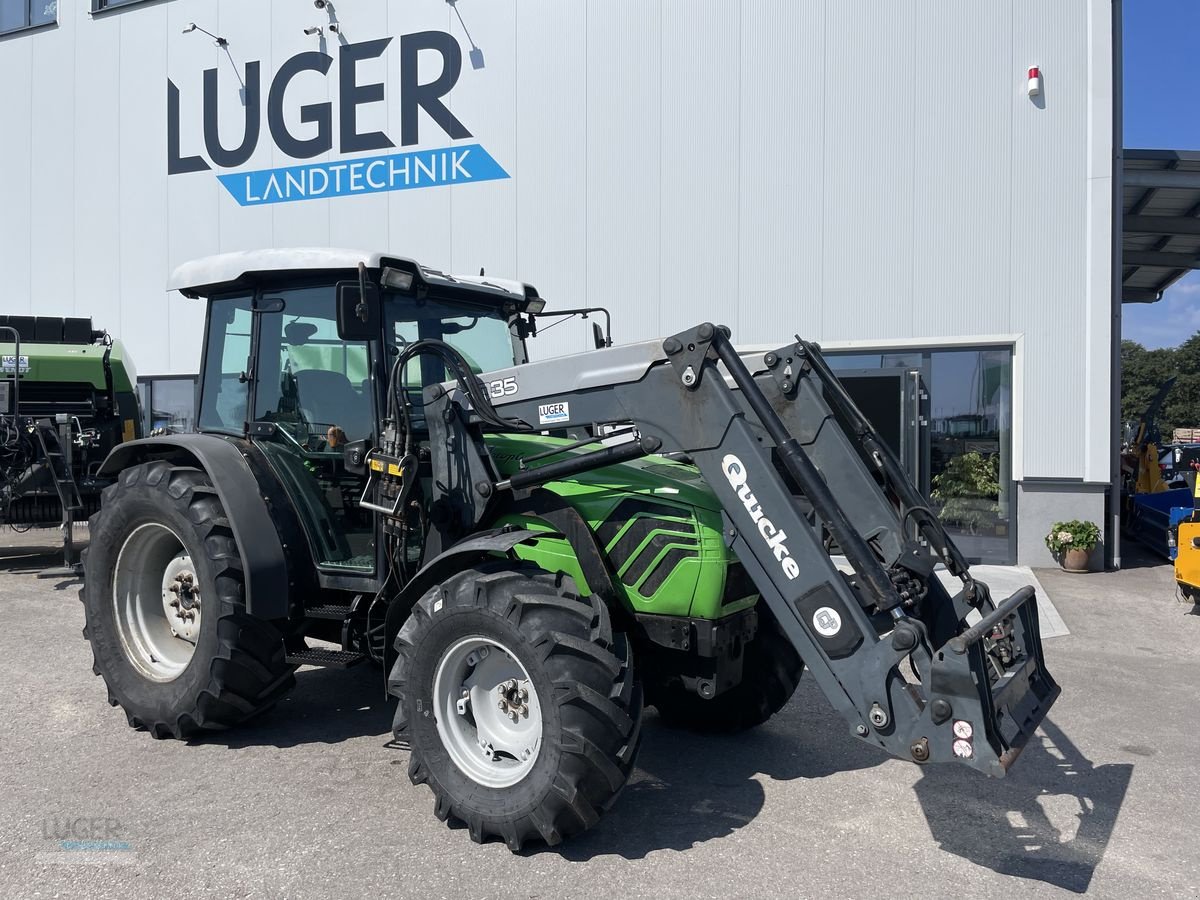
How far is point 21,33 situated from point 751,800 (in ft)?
60.6

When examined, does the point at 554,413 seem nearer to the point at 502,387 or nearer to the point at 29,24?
the point at 502,387

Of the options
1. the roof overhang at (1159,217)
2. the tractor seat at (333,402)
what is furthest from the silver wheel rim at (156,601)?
the roof overhang at (1159,217)

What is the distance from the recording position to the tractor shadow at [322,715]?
16.0 ft

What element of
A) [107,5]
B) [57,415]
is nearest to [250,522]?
[57,415]

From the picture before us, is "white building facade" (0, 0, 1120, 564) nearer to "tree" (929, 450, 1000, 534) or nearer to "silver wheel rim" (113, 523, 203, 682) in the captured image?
"tree" (929, 450, 1000, 534)

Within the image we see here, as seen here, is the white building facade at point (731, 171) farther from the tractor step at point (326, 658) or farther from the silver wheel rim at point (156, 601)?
the tractor step at point (326, 658)

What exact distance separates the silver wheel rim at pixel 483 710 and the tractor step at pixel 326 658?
948mm

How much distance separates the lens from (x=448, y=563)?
13.2ft

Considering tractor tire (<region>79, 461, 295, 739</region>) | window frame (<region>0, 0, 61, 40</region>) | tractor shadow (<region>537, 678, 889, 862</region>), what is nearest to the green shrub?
tractor shadow (<region>537, 678, 889, 862</region>)

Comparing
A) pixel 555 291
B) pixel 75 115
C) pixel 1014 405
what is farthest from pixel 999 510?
pixel 75 115

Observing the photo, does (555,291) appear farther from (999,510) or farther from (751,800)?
(751,800)

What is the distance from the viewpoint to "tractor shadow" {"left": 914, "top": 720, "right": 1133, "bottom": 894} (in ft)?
11.9

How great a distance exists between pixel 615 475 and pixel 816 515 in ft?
3.25

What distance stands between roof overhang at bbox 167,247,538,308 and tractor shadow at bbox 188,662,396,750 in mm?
2324
